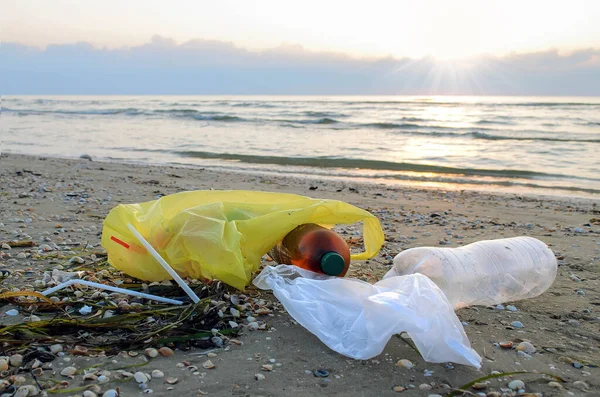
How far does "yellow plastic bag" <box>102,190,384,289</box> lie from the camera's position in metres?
2.90

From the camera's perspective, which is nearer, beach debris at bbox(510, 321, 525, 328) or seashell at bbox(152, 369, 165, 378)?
seashell at bbox(152, 369, 165, 378)

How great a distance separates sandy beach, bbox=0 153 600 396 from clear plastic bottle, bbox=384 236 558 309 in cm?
11

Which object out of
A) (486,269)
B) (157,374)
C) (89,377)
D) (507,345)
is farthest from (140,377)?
(486,269)

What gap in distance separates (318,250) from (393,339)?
0.66 metres

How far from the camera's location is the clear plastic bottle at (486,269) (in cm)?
313

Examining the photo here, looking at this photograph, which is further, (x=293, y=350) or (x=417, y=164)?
(x=417, y=164)

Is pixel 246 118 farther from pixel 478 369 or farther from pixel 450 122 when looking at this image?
pixel 478 369

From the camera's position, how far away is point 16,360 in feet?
7.20

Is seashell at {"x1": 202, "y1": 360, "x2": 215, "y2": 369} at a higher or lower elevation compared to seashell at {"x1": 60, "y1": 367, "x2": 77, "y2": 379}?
lower

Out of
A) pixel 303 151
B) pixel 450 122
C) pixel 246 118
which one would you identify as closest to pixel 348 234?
pixel 303 151

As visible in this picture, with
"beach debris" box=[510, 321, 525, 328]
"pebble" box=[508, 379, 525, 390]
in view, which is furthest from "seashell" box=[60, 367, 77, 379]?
"beach debris" box=[510, 321, 525, 328]

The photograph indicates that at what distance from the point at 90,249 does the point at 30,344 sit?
1717 millimetres

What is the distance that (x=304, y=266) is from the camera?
2943mm

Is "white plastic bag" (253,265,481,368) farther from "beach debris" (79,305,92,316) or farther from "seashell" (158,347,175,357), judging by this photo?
"beach debris" (79,305,92,316)
